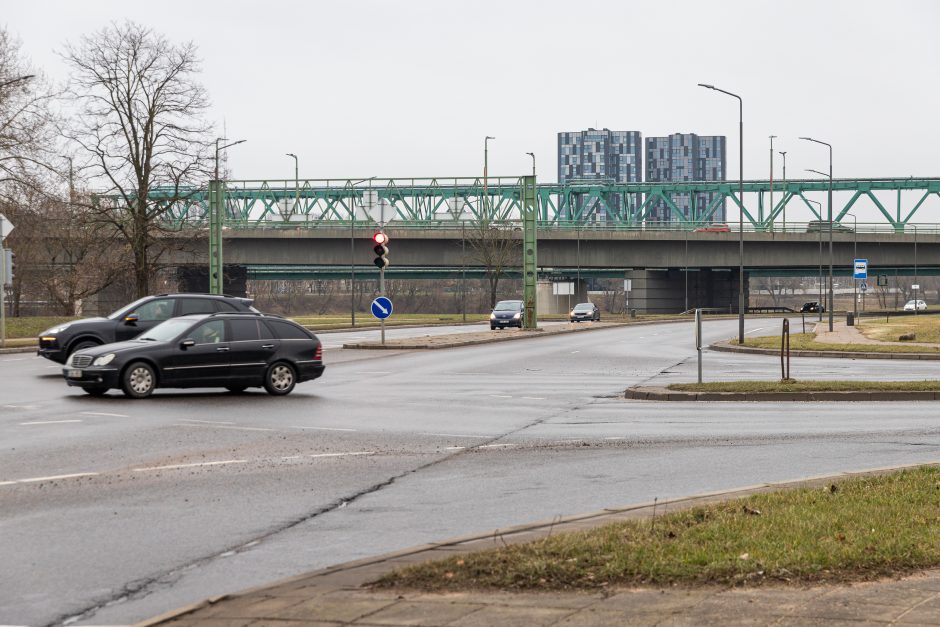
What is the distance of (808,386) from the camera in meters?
21.6

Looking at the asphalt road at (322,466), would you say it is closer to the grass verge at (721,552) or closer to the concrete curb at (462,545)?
the concrete curb at (462,545)

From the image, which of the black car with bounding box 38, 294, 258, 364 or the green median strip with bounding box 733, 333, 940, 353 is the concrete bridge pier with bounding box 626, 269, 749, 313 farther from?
the black car with bounding box 38, 294, 258, 364

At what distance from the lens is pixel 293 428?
52.4 ft

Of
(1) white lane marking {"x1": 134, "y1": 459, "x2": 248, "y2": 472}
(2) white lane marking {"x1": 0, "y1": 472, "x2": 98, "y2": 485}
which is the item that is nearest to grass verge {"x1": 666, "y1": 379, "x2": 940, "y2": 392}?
(1) white lane marking {"x1": 134, "y1": 459, "x2": 248, "y2": 472}

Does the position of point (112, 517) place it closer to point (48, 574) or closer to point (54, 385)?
point (48, 574)

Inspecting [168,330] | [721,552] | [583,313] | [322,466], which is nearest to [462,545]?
[721,552]

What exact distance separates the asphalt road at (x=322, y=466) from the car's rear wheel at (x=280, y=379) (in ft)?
1.55

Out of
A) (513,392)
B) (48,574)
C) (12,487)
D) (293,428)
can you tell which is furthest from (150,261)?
(48,574)

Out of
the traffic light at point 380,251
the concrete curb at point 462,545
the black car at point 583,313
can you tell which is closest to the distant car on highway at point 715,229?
the black car at point 583,313

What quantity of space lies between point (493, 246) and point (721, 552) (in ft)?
288

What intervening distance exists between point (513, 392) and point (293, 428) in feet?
24.1

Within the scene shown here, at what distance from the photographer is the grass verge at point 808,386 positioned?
21.3m

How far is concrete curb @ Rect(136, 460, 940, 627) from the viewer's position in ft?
21.2

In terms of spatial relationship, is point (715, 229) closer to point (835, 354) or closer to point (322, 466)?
point (835, 354)
